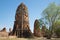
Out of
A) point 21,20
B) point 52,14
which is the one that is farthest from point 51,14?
point 21,20

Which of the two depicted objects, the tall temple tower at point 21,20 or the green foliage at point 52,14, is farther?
the tall temple tower at point 21,20

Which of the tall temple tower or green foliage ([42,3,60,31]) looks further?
the tall temple tower

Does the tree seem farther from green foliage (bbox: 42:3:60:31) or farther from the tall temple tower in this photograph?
the tall temple tower

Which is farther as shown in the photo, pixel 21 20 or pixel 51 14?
pixel 21 20

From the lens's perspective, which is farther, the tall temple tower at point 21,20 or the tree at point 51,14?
the tall temple tower at point 21,20

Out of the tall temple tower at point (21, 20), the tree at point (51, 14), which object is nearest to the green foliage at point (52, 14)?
the tree at point (51, 14)

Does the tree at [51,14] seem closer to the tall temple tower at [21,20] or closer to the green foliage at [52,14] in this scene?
the green foliage at [52,14]

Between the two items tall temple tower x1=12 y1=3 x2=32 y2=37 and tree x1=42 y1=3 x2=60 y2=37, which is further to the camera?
tall temple tower x1=12 y1=3 x2=32 y2=37

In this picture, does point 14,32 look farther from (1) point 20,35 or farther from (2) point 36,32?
(2) point 36,32

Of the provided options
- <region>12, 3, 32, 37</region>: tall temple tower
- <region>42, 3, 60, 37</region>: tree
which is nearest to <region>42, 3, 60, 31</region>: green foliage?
<region>42, 3, 60, 37</region>: tree

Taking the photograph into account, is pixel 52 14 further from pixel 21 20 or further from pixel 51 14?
pixel 21 20

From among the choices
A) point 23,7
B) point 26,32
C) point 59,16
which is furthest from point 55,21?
point 23,7

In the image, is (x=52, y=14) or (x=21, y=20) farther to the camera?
(x=21, y=20)

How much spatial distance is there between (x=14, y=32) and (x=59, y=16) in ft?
92.6
